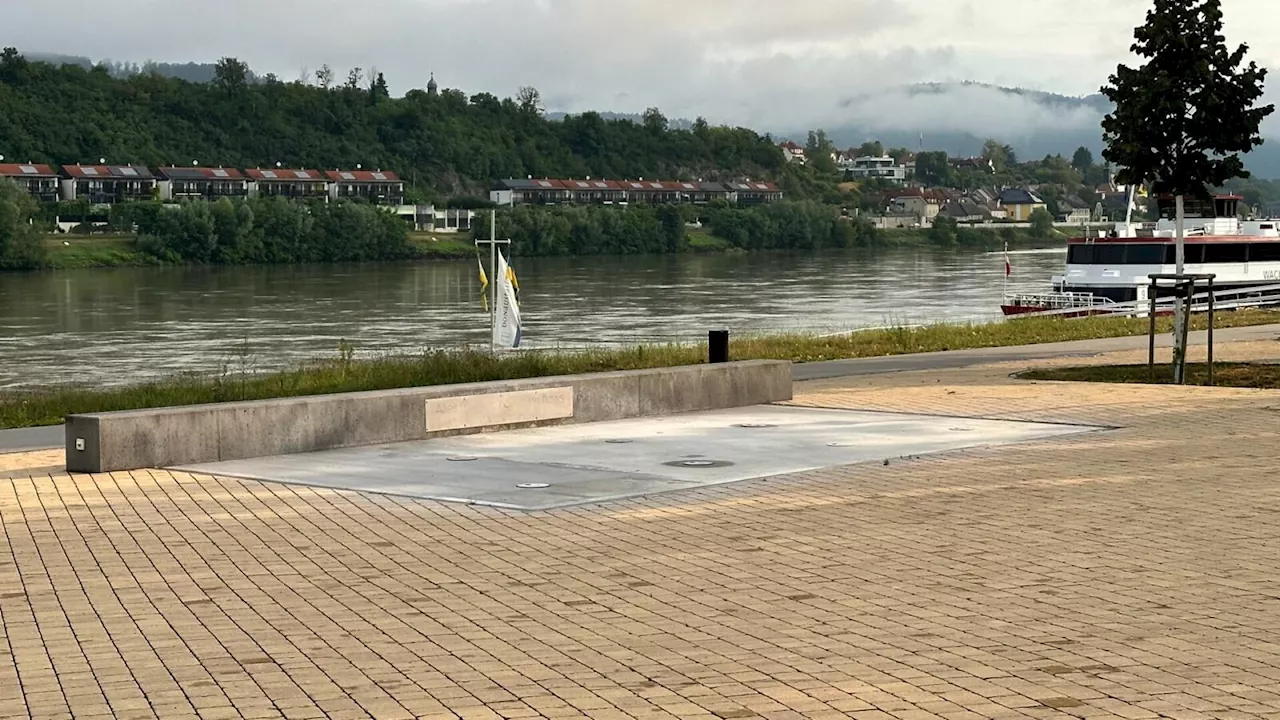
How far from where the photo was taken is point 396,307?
66.6 meters

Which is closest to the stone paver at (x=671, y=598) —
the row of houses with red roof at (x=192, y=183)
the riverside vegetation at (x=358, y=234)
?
the riverside vegetation at (x=358, y=234)

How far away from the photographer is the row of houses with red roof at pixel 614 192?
174 meters

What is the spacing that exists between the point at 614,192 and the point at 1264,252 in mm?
132162

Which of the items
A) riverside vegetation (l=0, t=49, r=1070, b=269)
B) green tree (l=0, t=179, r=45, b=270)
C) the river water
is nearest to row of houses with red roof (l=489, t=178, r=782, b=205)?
riverside vegetation (l=0, t=49, r=1070, b=269)

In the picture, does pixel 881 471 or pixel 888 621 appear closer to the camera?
pixel 888 621

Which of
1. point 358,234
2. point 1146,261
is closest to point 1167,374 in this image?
point 1146,261

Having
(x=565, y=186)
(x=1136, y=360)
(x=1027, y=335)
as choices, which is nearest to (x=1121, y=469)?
(x=1136, y=360)

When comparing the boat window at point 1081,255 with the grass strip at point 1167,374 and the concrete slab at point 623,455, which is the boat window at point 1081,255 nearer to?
the grass strip at point 1167,374

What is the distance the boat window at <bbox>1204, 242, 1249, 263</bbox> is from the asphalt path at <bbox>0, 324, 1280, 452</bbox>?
22.8 meters

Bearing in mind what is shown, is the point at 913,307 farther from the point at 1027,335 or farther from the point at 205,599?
the point at 205,599

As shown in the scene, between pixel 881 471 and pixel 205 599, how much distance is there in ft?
19.2

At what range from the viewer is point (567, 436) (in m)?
15.2

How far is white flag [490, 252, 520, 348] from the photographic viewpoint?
106 feet

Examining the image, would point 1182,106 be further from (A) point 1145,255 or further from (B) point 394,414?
(A) point 1145,255
